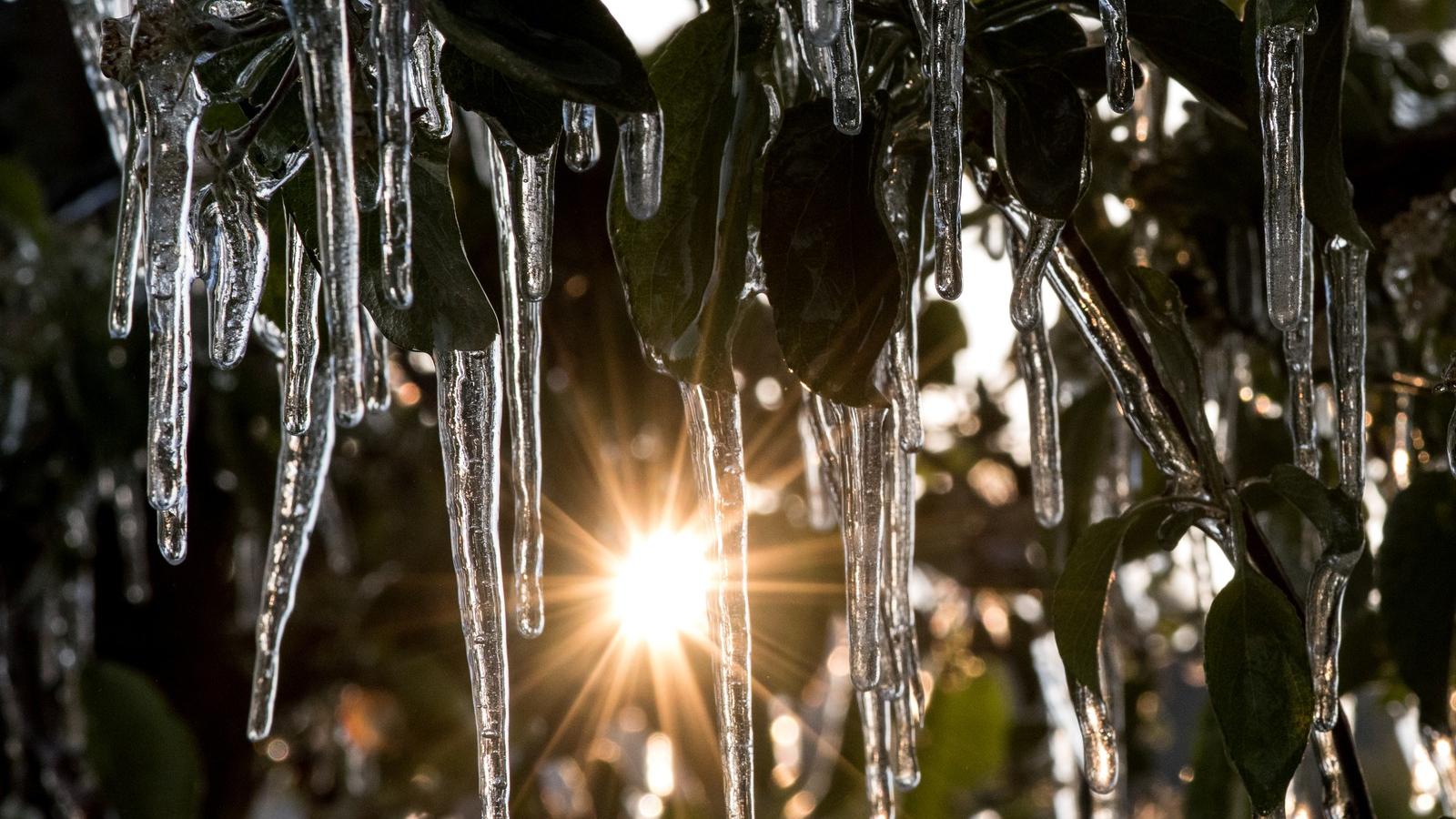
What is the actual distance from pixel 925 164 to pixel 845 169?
57 mm

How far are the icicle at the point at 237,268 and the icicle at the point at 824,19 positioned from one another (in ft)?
0.76

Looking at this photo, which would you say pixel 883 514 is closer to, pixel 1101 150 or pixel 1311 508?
pixel 1311 508

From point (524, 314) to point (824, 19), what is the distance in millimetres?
212

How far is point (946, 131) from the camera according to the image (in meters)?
0.44

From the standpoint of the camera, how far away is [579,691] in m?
1.30

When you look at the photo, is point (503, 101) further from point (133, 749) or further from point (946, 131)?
point (133, 749)

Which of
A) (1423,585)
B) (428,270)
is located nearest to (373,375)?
(428,270)

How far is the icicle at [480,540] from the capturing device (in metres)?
0.55

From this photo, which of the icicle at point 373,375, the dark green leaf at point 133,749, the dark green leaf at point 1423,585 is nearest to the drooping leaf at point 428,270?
the icicle at point 373,375

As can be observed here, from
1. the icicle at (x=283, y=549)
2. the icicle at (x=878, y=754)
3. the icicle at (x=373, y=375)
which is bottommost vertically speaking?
the icicle at (x=878, y=754)

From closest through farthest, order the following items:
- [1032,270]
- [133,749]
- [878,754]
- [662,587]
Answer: [1032,270] → [878,754] → [662,587] → [133,749]

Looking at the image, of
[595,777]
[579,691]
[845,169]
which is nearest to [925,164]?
[845,169]

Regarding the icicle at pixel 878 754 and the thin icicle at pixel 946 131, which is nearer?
the thin icicle at pixel 946 131

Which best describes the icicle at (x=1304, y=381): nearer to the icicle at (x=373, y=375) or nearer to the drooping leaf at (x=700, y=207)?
the drooping leaf at (x=700, y=207)
